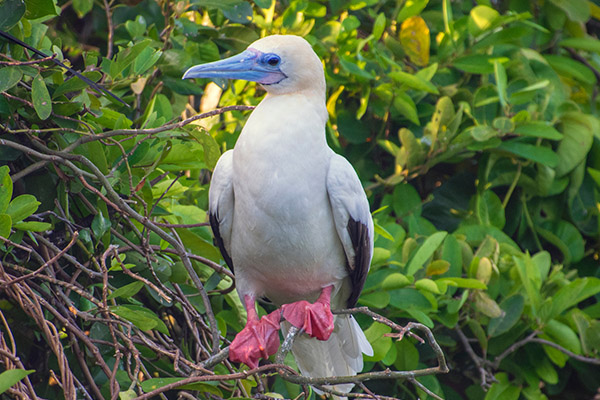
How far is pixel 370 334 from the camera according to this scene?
10.9ft

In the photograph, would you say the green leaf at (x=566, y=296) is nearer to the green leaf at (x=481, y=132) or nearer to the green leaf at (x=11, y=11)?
the green leaf at (x=481, y=132)

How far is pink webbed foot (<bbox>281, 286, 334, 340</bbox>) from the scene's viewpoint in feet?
9.29

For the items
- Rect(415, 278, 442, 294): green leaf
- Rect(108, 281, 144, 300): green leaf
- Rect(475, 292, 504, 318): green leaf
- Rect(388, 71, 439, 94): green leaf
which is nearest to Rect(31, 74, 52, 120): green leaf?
Rect(108, 281, 144, 300): green leaf

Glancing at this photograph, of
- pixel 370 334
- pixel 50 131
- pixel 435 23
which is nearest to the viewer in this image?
pixel 50 131

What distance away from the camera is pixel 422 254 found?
11.7 feet

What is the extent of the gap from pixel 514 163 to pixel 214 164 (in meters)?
2.13

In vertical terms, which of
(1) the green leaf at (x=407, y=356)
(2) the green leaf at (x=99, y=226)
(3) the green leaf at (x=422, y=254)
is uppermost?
(2) the green leaf at (x=99, y=226)

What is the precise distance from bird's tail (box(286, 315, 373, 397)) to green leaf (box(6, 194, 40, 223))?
53.1 inches

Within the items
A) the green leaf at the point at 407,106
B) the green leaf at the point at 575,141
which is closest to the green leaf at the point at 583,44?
the green leaf at the point at 575,141

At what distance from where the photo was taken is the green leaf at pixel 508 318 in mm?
3732

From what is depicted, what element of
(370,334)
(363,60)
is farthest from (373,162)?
(370,334)

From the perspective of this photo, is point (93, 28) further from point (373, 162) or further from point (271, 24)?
point (373, 162)

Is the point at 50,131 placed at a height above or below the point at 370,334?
above

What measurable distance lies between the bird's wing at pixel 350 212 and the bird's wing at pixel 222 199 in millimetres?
409
